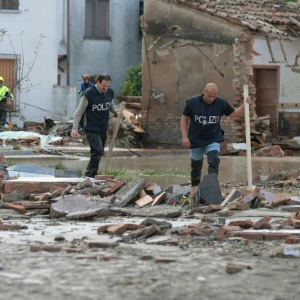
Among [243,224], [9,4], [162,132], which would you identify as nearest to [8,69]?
[9,4]

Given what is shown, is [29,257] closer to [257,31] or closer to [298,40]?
[257,31]

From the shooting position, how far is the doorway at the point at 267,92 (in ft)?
96.4

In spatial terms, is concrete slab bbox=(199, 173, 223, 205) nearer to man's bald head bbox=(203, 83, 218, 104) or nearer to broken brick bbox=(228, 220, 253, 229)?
man's bald head bbox=(203, 83, 218, 104)

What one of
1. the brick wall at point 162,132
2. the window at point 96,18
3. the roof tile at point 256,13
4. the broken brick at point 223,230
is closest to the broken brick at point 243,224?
the broken brick at point 223,230

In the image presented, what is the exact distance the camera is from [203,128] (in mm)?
12258

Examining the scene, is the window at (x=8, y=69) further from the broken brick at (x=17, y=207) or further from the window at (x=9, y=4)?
the broken brick at (x=17, y=207)

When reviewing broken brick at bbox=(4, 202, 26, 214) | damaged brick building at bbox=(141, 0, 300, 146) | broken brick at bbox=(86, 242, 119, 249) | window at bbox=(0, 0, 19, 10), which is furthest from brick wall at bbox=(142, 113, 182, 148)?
broken brick at bbox=(86, 242, 119, 249)

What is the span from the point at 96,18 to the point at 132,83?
3.27 meters

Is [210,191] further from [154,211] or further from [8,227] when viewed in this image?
[8,227]

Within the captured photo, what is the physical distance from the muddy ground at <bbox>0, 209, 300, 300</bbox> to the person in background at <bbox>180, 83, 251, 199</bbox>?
366 centimetres

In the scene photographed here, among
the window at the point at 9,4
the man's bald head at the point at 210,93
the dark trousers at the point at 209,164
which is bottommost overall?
the dark trousers at the point at 209,164

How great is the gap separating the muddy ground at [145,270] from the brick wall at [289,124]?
2076 cm

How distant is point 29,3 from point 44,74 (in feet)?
7.35

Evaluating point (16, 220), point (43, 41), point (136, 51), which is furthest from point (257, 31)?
point (16, 220)
